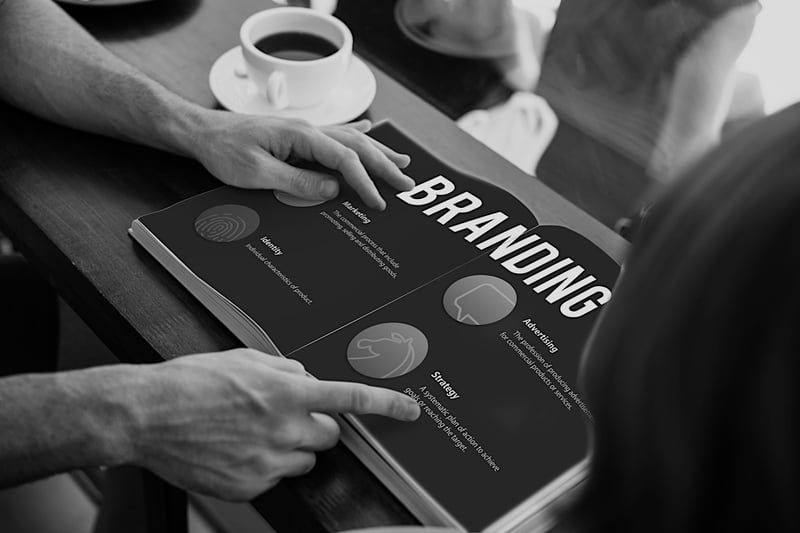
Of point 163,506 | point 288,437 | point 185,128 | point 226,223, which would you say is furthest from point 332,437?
point 163,506

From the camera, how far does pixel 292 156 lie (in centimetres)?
100

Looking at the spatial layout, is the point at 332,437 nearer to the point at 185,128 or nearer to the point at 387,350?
the point at 387,350

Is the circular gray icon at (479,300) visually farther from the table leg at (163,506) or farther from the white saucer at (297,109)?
the table leg at (163,506)

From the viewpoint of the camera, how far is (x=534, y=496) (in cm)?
72

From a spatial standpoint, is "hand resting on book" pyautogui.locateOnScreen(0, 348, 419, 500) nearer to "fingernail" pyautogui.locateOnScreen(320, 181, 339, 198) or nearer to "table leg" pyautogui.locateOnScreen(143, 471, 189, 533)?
"fingernail" pyautogui.locateOnScreen(320, 181, 339, 198)

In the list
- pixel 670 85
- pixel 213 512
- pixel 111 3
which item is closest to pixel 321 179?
pixel 111 3

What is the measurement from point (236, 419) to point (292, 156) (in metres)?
0.33

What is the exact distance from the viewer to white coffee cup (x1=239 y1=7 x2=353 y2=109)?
1.06 meters

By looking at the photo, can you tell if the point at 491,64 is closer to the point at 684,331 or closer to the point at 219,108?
the point at 219,108

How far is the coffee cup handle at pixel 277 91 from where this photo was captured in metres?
1.06

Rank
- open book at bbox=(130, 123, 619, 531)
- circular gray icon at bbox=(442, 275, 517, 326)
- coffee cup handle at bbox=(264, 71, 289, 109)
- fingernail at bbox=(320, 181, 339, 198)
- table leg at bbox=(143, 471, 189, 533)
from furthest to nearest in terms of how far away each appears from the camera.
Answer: table leg at bbox=(143, 471, 189, 533) → coffee cup handle at bbox=(264, 71, 289, 109) → fingernail at bbox=(320, 181, 339, 198) → circular gray icon at bbox=(442, 275, 517, 326) → open book at bbox=(130, 123, 619, 531)

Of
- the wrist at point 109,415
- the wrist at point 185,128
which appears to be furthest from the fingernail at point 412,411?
the wrist at point 185,128

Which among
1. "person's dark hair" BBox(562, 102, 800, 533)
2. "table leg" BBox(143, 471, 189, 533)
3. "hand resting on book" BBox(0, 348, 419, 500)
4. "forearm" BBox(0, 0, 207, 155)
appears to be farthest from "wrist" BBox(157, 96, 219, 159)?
"person's dark hair" BBox(562, 102, 800, 533)

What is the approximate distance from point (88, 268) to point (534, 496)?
48cm
